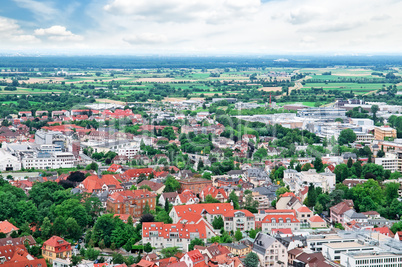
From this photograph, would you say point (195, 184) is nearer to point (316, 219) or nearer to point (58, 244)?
point (316, 219)

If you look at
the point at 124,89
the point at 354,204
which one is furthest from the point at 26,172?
the point at 124,89

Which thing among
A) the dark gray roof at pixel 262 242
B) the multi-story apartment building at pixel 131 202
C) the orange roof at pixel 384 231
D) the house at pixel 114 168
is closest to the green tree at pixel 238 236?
the dark gray roof at pixel 262 242

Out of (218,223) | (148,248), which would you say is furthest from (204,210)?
(148,248)

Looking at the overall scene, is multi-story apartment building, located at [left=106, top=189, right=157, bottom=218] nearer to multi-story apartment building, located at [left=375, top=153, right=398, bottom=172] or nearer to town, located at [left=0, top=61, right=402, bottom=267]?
town, located at [left=0, top=61, right=402, bottom=267]

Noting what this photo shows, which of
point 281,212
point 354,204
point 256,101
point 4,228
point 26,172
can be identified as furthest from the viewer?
point 256,101

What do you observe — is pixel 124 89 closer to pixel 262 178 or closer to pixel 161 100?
pixel 161 100

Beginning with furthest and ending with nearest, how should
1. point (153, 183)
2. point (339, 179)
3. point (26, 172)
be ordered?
point (26, 172) < point (339, 179) < point (153, 183)

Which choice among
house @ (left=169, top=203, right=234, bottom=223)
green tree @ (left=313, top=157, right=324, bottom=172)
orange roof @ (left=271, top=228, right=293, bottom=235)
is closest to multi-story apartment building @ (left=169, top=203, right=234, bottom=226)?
house @ (left=169, top=203, right=234, bottom=223)
